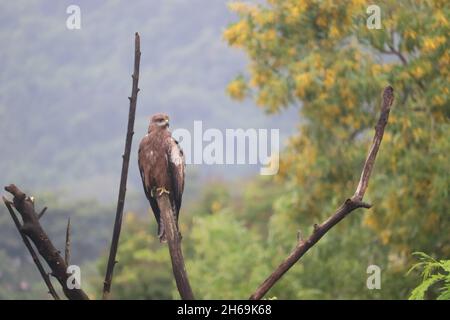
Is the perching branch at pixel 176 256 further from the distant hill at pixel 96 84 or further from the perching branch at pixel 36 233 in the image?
the distant hill at pixel 96 84

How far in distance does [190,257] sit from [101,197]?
14.3 m

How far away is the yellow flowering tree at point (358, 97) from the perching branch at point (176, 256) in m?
10.1

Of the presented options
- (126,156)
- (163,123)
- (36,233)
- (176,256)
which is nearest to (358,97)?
(163,123)

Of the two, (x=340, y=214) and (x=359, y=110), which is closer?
(x=340, y=214)

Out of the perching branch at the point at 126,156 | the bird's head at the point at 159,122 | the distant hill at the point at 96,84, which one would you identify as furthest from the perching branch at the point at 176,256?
the distant hill at the point at 96,84

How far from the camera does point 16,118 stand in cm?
3575

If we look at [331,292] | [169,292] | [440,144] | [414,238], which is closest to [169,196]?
[440,144]

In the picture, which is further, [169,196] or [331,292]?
[331,292]

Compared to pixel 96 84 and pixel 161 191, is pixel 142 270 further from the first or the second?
pixel 161 191

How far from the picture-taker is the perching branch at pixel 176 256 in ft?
10.6

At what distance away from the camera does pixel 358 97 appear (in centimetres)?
1501

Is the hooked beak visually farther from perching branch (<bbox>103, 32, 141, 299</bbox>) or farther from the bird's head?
perching branch (<bbox>103, 32, 141, 299</bbox>)

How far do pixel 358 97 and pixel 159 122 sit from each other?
433 inches

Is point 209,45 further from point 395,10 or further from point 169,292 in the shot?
point 395,10
